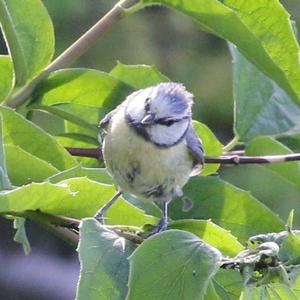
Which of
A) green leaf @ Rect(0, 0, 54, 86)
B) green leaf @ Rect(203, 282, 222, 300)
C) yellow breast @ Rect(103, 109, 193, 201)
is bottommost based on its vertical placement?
yellow breast @ Rect(103, 109, 193, 201)

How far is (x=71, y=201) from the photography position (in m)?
1.02

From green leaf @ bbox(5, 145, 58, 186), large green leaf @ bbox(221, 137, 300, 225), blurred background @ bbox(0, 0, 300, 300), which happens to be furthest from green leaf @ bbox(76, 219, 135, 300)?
blurred background @ bbox(0, 0, 300, 300)

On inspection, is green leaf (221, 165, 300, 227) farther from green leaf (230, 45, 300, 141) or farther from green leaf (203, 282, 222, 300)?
green leaf (203, 282, 222, 300)

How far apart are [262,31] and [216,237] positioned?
263mm

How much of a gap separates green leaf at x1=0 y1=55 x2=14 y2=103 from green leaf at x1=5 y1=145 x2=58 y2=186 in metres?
0.13

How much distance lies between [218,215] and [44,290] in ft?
10.8

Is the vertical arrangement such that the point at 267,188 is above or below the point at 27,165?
below

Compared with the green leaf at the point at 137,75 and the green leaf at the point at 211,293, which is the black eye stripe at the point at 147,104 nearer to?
the green leaf at the point at 137,75

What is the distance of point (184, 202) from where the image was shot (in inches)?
50.1

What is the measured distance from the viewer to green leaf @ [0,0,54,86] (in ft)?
3.93

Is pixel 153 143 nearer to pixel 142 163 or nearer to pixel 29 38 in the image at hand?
pixel 142 163

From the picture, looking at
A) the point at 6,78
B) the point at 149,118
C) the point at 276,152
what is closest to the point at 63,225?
the point at 6,78

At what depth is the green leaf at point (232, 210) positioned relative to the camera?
47.1 inches

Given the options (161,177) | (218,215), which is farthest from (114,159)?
(218,215)
